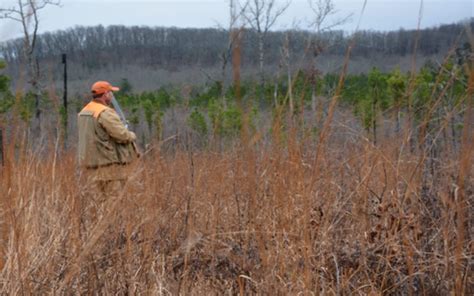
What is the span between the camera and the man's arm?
4852 mm

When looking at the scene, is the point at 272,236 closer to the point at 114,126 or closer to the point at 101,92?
the point at 114,126

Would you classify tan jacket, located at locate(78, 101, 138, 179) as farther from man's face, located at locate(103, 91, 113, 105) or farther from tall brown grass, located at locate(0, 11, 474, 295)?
tall brown grass, located at locate(0, 11, 474, 295)

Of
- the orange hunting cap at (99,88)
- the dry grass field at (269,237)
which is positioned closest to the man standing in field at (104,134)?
the orange hunting cap at (99,88)

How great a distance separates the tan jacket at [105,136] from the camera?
4859mm

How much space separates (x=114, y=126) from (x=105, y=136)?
0.56 ft

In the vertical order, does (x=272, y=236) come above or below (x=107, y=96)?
below

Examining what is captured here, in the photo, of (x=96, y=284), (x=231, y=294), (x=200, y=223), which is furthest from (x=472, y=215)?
(x=96, y=284)

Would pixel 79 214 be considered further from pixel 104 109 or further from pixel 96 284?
pixel 104 109

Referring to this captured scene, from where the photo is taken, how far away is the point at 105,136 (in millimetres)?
4984

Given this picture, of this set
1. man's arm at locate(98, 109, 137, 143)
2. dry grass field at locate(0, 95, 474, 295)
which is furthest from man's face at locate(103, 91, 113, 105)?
dry grass field at locate(0, 95, 474, 295)

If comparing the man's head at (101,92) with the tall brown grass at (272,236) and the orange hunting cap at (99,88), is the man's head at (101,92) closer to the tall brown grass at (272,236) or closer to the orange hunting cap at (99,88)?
the orange hunting cap at (99,88)

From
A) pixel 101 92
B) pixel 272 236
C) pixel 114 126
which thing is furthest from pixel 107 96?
pixel 272 236

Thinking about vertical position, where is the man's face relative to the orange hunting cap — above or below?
below

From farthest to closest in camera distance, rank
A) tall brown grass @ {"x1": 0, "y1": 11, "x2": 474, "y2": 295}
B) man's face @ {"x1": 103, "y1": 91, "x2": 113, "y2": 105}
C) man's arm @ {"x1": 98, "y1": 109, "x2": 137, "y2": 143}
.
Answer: man's face @ {"x1": 103, "y1": 91, "x2": 113, "y2": 105} → man's arm @ {"x1": 98, "y1": 109, "x2": 137, "y2": 143} → tall brown grass @ {"x1": 0, "y1": 11, "x2": 474, "y2": 295}
